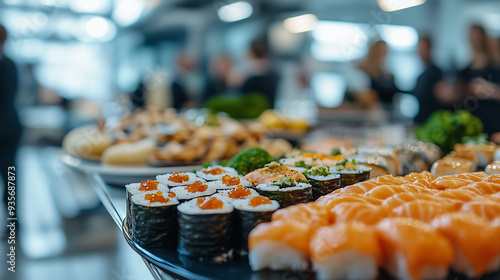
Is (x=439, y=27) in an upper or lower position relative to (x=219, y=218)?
upper

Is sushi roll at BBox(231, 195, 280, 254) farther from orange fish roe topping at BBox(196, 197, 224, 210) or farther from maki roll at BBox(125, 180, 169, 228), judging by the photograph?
maki roll at BBox(125, 180, 169, 228)

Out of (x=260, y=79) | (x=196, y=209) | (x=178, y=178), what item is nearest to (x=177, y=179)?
(x=178, y=178)

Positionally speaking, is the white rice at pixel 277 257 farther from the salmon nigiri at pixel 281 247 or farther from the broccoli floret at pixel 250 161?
the broccoli floret at pixel 250 161

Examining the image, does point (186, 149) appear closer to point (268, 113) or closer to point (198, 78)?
point (268, 113)

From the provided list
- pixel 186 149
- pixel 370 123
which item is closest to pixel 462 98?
pixel 370 123

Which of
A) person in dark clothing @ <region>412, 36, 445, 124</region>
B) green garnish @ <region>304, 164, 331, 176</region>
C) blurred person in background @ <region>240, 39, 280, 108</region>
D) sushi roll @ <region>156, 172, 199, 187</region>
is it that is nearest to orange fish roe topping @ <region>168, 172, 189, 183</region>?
sushi roll @ <region>156, 172, 199, 187</region>

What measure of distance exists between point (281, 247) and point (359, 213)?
27cm

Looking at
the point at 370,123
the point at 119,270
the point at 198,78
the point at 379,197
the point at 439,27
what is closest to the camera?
the point at 379,197

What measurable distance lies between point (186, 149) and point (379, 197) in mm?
1309

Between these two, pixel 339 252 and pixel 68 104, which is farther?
pixel 68 104

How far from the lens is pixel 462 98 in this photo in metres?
3.49

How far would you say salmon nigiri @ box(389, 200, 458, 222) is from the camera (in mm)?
1064

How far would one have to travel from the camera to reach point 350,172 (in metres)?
1.55

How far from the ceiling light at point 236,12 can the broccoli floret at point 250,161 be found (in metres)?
7.14
